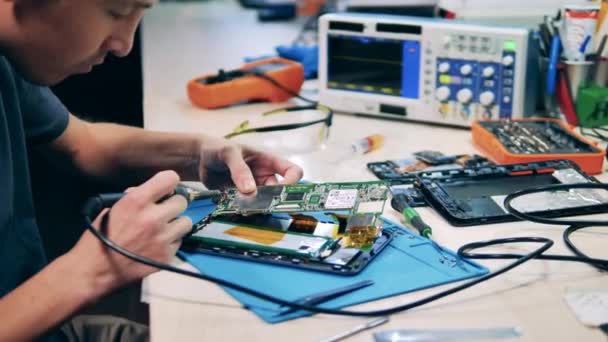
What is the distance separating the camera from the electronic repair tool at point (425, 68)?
55.4 inches

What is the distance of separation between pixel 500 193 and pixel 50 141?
2.50 feet

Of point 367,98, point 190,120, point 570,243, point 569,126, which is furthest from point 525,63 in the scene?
point 190,120

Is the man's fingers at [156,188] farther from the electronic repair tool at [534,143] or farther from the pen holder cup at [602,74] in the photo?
the pen holder cup at [602,74]

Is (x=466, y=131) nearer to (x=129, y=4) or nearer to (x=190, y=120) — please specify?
(x=190, y=120)

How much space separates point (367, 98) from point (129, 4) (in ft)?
2.50

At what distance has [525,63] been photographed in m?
1.39

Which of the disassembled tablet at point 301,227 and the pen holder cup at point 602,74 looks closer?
the disassembled tablet at point 301,227

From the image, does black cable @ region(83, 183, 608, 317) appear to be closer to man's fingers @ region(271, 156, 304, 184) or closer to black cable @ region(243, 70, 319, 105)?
man's fingers @ region(271, 156, 304, 184)

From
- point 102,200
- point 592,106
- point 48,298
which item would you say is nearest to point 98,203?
point 102,200

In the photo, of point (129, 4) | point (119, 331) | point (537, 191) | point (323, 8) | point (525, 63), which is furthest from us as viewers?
point (323, 8)

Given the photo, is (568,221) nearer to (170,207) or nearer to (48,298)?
(170,207)

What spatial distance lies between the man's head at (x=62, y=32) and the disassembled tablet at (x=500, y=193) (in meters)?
0.50

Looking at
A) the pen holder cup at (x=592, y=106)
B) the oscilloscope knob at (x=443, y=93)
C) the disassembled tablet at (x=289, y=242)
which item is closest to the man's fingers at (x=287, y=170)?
the disassembled tablet at (x=289, y=242)

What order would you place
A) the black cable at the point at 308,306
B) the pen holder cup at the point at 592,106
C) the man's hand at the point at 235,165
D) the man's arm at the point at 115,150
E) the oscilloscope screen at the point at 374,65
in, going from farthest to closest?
the oscilloscope screen at the point at 374,65 < the pen holder cup at the point at 592,106 < the man's arm at the point at 115,150 < the man's hand at the point at 235,165 < the black cable at the point at 308,306
